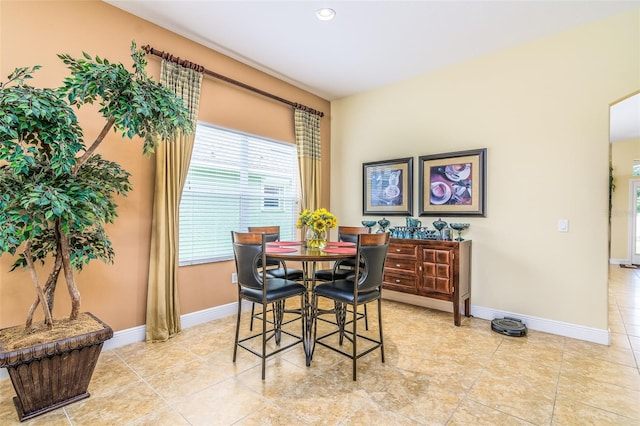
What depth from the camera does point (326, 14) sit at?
284 cm

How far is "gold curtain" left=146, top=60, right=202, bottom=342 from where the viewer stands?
2922mm

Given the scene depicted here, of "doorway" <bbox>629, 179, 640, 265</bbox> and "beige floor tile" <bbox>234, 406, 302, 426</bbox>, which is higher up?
"doorway" <bbox>629, 179, 640, 265</bbox>

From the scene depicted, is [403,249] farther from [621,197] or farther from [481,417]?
[621,197]

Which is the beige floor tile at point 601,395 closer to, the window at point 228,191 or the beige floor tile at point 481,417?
the beige floor tile at point 481,417

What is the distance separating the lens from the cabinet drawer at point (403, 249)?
3635mm

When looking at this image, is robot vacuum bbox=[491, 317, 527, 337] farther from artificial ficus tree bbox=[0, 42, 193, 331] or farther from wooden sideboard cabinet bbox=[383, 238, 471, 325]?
artificial ficus tree bbox=[0, 42, 193, 331]

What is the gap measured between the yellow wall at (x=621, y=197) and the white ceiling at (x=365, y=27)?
20.0ft

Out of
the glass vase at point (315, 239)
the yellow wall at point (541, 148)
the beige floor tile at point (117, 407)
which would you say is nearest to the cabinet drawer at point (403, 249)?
the yellow wall at point (541, 148)

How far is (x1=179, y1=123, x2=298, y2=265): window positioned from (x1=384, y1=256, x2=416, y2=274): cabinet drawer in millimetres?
1488

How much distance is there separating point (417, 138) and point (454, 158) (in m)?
0.60

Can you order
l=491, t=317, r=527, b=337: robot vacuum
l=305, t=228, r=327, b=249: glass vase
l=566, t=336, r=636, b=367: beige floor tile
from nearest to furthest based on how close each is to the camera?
l=566, t=336, r=636, b=367: beige floor tile → l=305, t=228, r=327, b=249: glass vase → l=491, t=317, r=527, b=337: robot vacuum

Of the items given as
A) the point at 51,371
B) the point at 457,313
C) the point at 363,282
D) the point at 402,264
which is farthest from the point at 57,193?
the point at 457,313

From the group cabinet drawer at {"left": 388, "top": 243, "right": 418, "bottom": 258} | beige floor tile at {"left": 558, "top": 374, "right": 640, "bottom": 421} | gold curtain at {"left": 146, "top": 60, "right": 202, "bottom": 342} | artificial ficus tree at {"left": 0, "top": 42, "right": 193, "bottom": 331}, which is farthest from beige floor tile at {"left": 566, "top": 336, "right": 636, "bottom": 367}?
artificial ficus tree at {"left": 0, "top": 42, "right": 193, "bottom": 331}

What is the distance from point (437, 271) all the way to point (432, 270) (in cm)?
6
